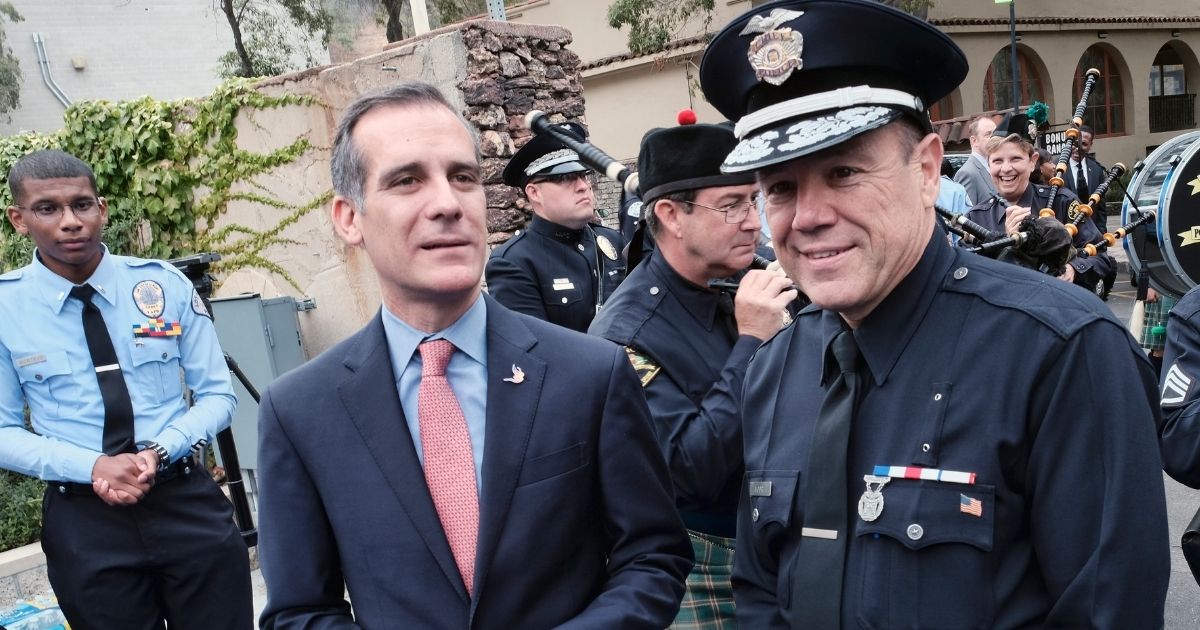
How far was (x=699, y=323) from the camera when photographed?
2.77 meters

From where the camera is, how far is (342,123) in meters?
1.89

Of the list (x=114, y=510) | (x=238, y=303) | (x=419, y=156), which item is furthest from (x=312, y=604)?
(x=238, y=303)

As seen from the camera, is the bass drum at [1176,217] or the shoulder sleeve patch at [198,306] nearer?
the bass drum at [1176,217]

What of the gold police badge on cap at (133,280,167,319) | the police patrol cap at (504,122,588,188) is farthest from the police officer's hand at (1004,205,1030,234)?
the gold police badge on cap at (133,280,167,319)

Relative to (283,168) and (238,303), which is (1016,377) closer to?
(238,303)

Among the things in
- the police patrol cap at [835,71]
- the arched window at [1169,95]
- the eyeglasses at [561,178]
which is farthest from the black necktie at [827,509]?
the arched window at [1169,95]

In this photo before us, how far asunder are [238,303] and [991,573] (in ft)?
21.3

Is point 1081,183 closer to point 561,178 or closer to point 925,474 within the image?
point 561,178

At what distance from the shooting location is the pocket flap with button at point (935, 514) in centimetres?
145

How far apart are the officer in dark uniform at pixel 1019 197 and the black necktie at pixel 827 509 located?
3.67m

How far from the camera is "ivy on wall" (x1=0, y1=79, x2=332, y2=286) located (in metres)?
7.81

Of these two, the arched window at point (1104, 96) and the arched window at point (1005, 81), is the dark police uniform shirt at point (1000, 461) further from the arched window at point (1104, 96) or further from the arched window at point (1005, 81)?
the arched window at point (1104, 96)

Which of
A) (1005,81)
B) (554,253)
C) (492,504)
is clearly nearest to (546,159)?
(554,253)

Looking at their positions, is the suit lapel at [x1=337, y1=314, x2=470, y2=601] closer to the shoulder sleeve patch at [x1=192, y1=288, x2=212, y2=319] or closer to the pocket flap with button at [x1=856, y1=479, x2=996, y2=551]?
the pocket flap with button at [x1=856, y1=479, x2=996, y2=551]
